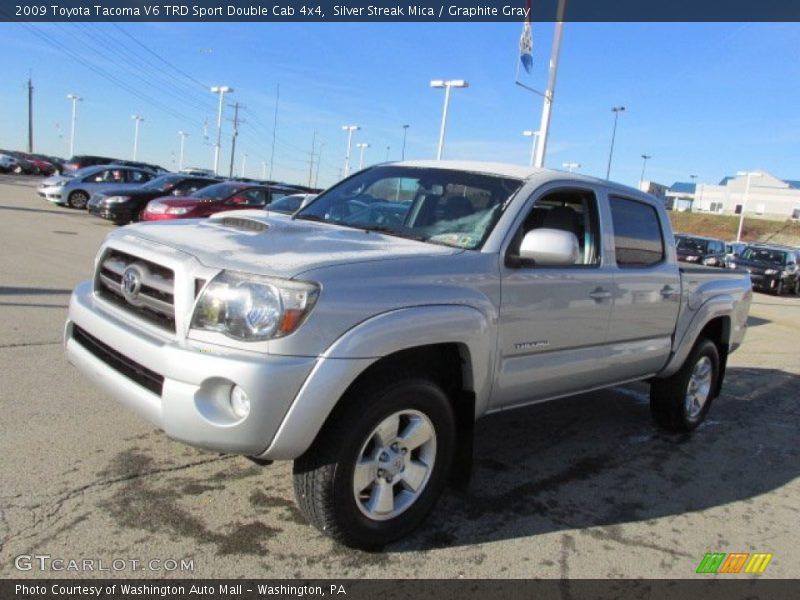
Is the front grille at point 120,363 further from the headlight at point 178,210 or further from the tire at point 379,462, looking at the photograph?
the headlight at point 178,210

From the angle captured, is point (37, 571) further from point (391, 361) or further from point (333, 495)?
point (391, 361)

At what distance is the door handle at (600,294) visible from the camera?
421 cm

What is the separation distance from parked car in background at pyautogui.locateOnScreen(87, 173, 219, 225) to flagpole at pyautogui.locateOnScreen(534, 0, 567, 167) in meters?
9.73

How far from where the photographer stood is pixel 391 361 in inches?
125

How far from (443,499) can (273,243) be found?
1756mm

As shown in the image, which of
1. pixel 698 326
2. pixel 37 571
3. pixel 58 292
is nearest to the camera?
pixel 37 571

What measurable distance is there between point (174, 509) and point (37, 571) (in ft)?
2.38

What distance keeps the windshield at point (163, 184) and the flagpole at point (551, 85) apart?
1010cm

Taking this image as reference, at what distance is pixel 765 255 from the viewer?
25391 mm

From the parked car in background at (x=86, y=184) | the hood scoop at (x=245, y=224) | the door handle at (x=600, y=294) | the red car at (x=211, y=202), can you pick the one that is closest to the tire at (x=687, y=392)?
the door handle at (x=600, y=294)

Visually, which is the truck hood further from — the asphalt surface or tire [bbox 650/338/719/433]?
tire [bbox 650/338/719/433]

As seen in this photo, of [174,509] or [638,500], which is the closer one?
[174,509]

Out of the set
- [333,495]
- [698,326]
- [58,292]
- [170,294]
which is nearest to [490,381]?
[333,495]

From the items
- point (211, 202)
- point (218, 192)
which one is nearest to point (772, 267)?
point (218, 192)
